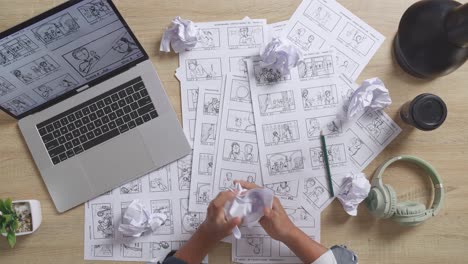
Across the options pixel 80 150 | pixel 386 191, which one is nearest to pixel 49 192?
pixel 80 150

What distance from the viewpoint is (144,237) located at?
32.7 inches

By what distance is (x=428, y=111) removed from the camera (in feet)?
2.53

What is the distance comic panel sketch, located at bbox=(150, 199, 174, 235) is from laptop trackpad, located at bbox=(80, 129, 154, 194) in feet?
0.26

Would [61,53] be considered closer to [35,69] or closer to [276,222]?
[35,69]

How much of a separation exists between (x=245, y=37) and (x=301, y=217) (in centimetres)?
40

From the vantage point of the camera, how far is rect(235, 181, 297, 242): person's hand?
774mm

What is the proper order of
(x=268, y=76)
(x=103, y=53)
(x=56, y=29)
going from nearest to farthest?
(x=56, y=29)
(x=103, y=53)
(x=268, y=76)

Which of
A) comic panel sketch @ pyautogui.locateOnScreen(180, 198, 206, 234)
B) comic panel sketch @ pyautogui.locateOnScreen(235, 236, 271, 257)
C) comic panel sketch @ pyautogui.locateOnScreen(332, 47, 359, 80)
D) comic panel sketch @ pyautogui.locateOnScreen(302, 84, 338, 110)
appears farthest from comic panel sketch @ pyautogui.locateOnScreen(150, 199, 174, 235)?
comic panel sketch @ pyautogui.locateOnScreen(332, 47, 359, 80)

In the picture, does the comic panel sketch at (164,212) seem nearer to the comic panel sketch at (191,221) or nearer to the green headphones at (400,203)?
the comic panel sketch at (191,221)

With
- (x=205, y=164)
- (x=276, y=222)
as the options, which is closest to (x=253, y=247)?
(x=276, y=222)

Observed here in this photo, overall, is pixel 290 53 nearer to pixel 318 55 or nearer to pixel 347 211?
pixel 318 55

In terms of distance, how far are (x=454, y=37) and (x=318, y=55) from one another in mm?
261

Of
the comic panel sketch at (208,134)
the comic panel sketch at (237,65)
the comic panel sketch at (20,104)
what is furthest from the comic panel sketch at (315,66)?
the comic panel sketch at (20,104)

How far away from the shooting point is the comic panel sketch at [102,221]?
83cm
